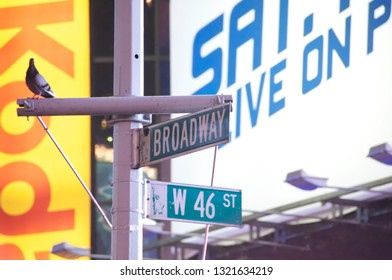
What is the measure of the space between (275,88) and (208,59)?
78 centimetres

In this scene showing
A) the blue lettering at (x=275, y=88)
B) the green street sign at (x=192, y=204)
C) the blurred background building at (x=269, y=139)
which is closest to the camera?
the green street sign at (x=192, y=204)

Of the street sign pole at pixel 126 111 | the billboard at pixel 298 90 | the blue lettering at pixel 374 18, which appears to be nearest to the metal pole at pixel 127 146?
the street sign pole at pixel 126 111

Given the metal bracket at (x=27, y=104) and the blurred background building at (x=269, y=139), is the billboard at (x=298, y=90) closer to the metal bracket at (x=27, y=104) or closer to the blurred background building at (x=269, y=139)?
the blurred background building at (x=269, y=139)

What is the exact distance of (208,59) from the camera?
13469 mm

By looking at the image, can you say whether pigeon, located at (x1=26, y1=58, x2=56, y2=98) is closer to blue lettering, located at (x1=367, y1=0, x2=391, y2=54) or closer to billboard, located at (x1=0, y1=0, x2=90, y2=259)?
billboard, located at (x1=0, y1=0, x2=90, y2=259)

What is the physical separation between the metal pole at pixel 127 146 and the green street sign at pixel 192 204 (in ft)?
0.30

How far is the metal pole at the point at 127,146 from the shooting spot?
22.5 feet

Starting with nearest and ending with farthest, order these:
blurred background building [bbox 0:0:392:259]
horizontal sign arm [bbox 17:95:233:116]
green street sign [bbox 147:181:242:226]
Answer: horizontal sign arm [bbox 17:95:233:116]
green street sign [bbox 147:181:242:226]
blurred background building [bbox 0:0:392:259]

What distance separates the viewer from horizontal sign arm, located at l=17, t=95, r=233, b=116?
6828 mm

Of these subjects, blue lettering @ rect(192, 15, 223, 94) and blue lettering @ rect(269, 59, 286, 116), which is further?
blue lettering @ rect(192, 15, 223, 94)

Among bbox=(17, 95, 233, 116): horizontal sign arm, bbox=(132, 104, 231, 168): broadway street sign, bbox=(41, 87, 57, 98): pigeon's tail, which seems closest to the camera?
bbox=(132, 104, 231, 168): broadway street sign

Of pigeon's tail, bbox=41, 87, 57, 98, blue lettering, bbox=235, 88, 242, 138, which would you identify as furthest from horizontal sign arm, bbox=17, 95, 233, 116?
blue lettering, bbox=235, 88, 242, 138

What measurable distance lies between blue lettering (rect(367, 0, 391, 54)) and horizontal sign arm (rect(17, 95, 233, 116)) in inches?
260

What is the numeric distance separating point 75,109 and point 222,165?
6.43 metres
